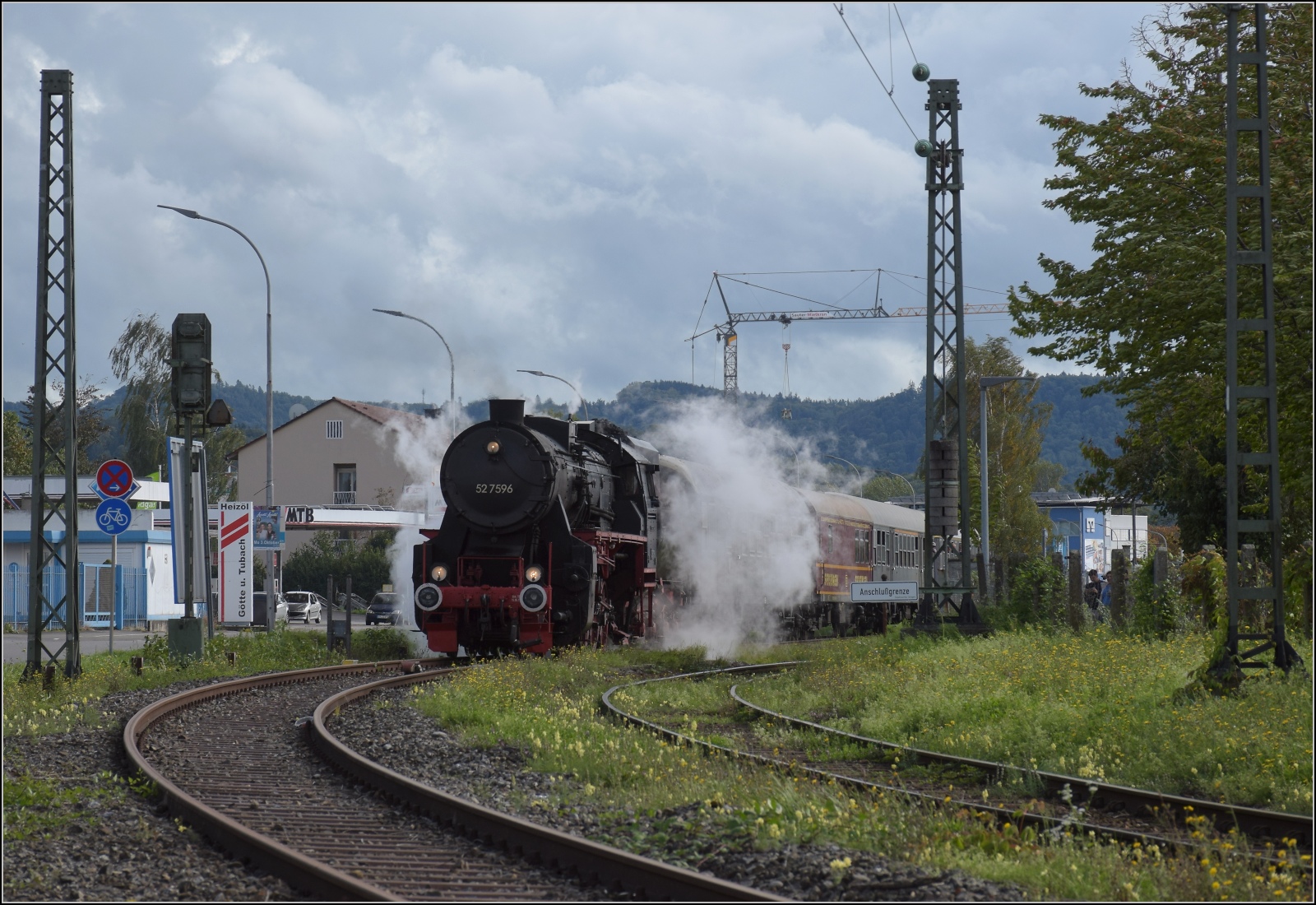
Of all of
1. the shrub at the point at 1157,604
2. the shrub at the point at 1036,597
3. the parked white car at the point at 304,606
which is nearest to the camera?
the shrub at the point at 1157,604

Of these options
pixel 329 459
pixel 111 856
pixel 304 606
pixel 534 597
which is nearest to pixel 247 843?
pixel 111 856

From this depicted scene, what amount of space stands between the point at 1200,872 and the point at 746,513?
57.6 feet

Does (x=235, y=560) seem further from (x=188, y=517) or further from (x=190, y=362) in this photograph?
(x=190, y=362)

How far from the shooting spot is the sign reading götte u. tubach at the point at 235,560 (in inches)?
1034

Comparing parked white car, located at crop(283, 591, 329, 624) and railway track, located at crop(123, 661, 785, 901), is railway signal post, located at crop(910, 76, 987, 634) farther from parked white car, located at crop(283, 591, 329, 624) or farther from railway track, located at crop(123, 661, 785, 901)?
parked white car, located at crop(283, 591, 329, 624)

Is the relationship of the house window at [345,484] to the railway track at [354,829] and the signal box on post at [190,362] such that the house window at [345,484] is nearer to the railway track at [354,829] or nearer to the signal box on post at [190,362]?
the signal box on post at [190,362]

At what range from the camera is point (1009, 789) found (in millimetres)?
9680

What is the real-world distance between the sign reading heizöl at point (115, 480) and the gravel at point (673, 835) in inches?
303

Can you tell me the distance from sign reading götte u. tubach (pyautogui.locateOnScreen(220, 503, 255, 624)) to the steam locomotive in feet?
25.8

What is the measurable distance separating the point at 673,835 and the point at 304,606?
43222 mm

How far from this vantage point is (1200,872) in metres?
6.41

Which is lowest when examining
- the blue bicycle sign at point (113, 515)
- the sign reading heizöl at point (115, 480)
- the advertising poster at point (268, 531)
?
the advertising poster at point (268, 531)

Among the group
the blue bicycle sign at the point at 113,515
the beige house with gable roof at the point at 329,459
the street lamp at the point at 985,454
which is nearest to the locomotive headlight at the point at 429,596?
the blue bicycle sign at the point at 113,515

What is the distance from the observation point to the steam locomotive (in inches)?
751
